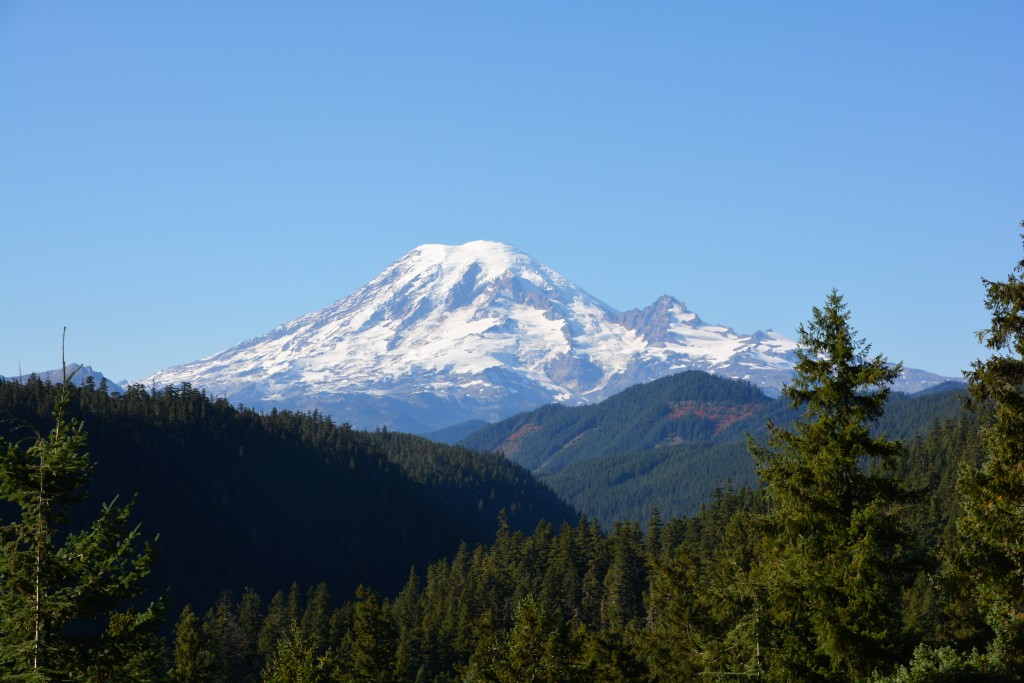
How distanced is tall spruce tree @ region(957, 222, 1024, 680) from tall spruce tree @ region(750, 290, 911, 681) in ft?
7.78

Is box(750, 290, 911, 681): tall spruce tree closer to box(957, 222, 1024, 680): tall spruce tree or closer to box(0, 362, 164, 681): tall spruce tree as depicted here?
box(957, 222, 1024, 680): tall spruce tree

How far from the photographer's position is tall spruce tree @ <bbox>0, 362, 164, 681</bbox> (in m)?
19.0

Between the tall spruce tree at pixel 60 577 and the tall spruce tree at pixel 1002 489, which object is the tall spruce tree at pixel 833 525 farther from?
the tall spruce tree at pixel 60 577

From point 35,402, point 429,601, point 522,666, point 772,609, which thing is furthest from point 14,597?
point 35,402

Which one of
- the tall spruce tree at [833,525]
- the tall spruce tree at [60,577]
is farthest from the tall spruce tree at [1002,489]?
the tall spruce tree at [60,577]

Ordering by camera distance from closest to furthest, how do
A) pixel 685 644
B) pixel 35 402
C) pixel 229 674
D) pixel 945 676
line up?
pixel 945 676
pixel 685 644
pixel 229 674
pixel 35 402

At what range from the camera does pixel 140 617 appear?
20.0 metres

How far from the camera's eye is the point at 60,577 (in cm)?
1959

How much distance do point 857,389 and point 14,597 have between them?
60.5 feet

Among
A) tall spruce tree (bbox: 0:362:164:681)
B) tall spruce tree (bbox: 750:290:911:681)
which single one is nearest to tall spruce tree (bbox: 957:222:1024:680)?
tall spruce tree (bbox: 750:290:911:681)

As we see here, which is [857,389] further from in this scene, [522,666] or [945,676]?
[522,666]

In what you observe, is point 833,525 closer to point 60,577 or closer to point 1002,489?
point 1002,489

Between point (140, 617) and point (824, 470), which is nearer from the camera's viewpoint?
point (140, 617)

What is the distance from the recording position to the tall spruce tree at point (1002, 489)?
21250mm
